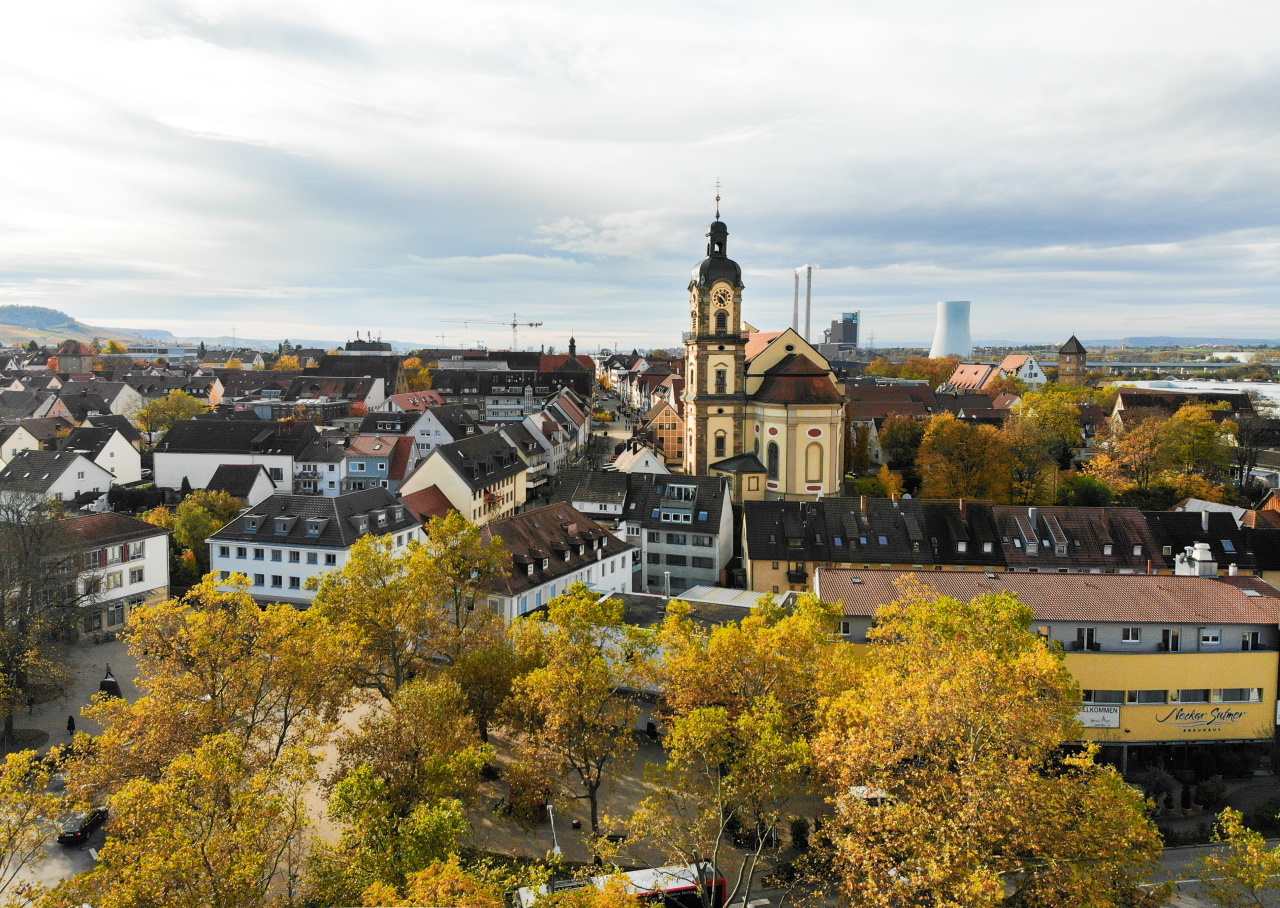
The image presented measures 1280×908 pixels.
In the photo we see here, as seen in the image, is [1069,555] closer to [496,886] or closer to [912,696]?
[912,696]

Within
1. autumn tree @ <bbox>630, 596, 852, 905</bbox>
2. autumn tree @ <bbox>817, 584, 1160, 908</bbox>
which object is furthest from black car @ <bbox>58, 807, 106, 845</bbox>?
autumn tree @ <bbox>817, 584, 1160, 908</bbox>

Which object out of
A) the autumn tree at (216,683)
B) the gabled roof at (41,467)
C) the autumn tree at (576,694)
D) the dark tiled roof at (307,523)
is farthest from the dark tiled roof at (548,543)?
the gabled roof at (41,467)

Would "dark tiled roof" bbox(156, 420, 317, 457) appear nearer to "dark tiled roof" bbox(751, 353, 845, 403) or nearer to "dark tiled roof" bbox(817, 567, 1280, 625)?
"dark tiled roof" bbox(751, 353, 845, 403)

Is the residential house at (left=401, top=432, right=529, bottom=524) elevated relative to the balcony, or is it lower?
lower

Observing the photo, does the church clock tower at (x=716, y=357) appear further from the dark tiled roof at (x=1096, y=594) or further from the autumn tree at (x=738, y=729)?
the autumn tree at (x=738, y=729)

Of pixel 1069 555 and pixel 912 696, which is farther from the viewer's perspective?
pixel 1069 555

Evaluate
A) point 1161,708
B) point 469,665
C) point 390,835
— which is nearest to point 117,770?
point 390,835

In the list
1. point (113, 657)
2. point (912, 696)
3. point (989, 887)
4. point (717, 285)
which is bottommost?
point (113, 657)
